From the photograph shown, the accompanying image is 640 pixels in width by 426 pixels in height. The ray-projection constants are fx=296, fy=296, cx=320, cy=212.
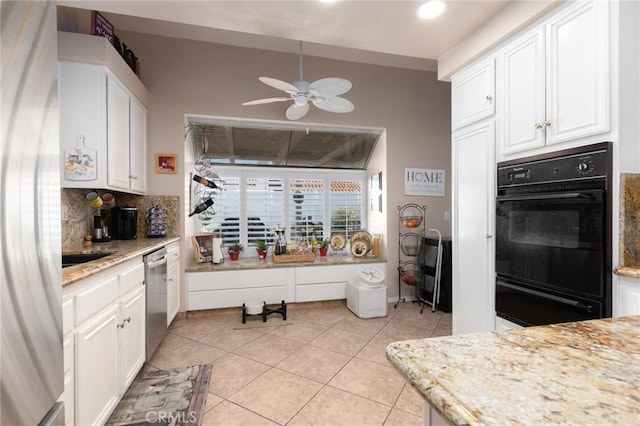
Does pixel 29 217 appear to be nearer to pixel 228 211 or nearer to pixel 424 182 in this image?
pixel 228 211

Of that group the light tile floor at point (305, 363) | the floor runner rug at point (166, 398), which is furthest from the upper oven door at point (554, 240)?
the floor runner rug at point (166, 398)

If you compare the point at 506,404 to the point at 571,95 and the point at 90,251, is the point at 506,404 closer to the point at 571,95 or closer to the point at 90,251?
the point at 571,95

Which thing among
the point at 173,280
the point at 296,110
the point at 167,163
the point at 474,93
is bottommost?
the point at 173,280

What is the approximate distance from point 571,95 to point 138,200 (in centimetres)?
364

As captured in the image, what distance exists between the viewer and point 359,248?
12.6 feet

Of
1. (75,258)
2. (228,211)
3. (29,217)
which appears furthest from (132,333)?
(228,211)

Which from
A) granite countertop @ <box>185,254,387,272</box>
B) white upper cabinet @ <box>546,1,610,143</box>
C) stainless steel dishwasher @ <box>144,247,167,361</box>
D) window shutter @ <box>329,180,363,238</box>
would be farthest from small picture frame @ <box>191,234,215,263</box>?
white upper cabinet @ <box>546,1,610,143</box>

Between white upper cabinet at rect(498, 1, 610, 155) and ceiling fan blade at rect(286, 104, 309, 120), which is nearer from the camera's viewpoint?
white upper cabinet at rect(498, 1, 610, 155)

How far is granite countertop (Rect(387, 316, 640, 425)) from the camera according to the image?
1.34 feet

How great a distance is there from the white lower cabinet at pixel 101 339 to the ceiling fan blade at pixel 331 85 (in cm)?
189

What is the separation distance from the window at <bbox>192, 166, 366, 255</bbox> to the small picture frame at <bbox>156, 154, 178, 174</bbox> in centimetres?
41

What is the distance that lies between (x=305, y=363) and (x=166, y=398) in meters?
0.97

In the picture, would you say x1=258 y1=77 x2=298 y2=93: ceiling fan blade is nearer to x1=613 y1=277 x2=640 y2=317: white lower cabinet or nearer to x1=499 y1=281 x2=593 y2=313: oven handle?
x1=499 y1=281 x2=593 y2=313: oven handle

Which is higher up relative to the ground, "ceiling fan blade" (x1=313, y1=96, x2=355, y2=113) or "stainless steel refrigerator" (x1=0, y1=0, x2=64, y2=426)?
"ceiling fan blade" (x1=313, y1=96, x2=355, y2=113)
